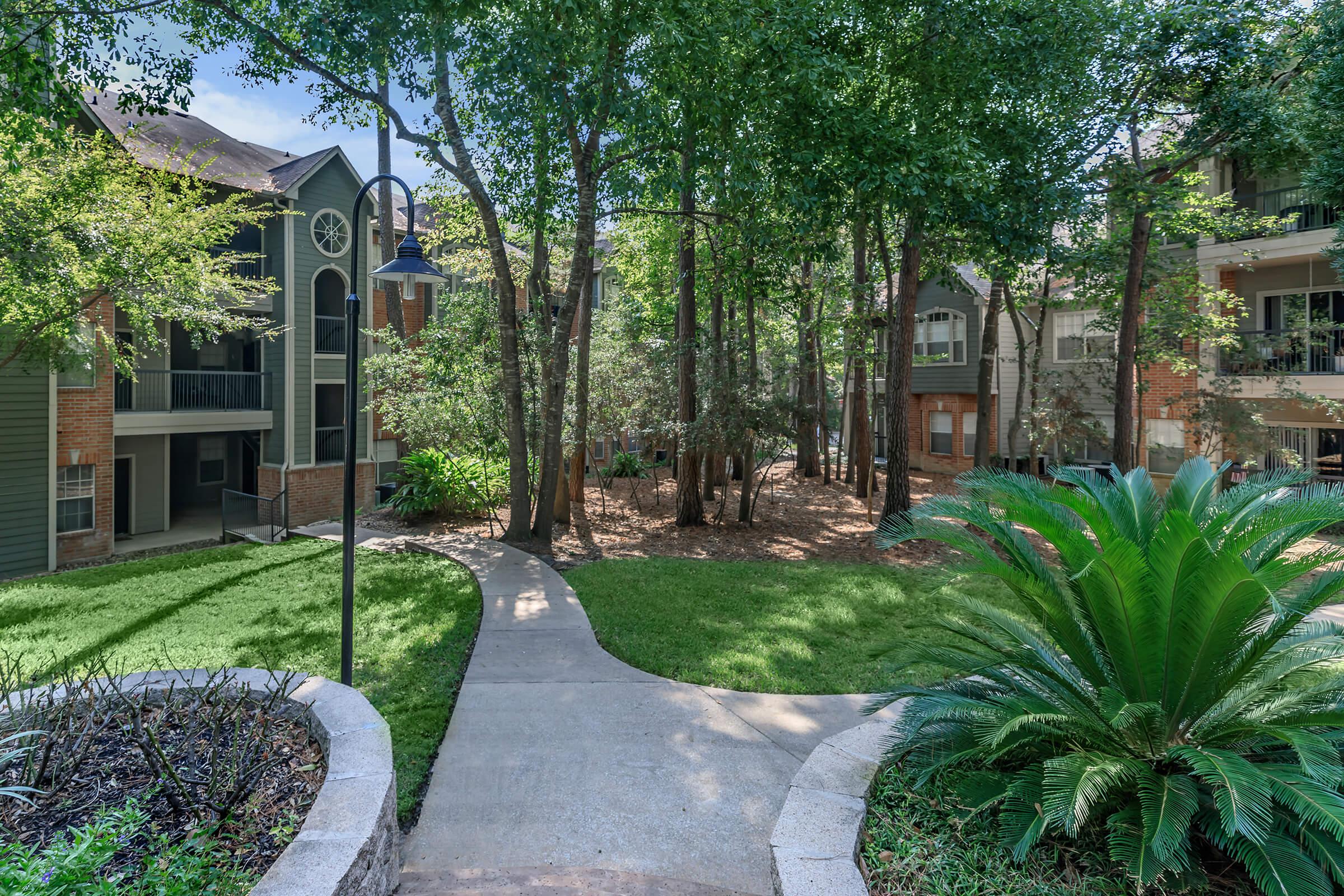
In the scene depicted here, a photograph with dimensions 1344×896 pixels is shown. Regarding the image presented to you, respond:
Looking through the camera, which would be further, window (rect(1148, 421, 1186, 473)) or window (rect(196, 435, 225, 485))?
window (rect(196, 435, 225, 485))

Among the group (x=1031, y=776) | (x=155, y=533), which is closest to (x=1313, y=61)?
(x=1031, y=776)

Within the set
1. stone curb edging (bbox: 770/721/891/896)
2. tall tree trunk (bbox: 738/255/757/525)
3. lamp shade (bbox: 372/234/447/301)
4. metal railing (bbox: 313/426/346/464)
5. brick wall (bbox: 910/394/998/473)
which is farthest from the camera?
brick wall (bbox: 910/394/998/473)

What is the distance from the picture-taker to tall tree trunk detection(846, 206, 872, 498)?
16.2 meters

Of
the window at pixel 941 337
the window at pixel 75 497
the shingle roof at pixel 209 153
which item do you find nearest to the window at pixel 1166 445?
the window at pixel 941 337

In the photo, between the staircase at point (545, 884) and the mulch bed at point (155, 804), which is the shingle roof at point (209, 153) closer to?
the mulch bed at point (155, 804)

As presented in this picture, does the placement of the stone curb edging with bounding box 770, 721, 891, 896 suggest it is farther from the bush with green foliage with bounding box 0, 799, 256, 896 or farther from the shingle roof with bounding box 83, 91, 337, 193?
the shingle roof with bounding box 83, 91, 337, 193

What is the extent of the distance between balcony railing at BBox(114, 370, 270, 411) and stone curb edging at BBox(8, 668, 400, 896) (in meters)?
14.6

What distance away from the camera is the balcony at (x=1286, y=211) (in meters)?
15.6

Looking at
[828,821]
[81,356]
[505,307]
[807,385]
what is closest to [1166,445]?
[807,385]

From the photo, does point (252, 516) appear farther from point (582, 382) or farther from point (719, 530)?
point (719, 530)

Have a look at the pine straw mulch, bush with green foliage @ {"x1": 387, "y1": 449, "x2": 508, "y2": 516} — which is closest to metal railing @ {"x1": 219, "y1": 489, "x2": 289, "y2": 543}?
the pine straw mulch

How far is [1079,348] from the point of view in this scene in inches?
850

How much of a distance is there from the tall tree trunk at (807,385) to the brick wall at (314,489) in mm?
10663

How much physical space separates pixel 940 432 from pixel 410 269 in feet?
76.3
